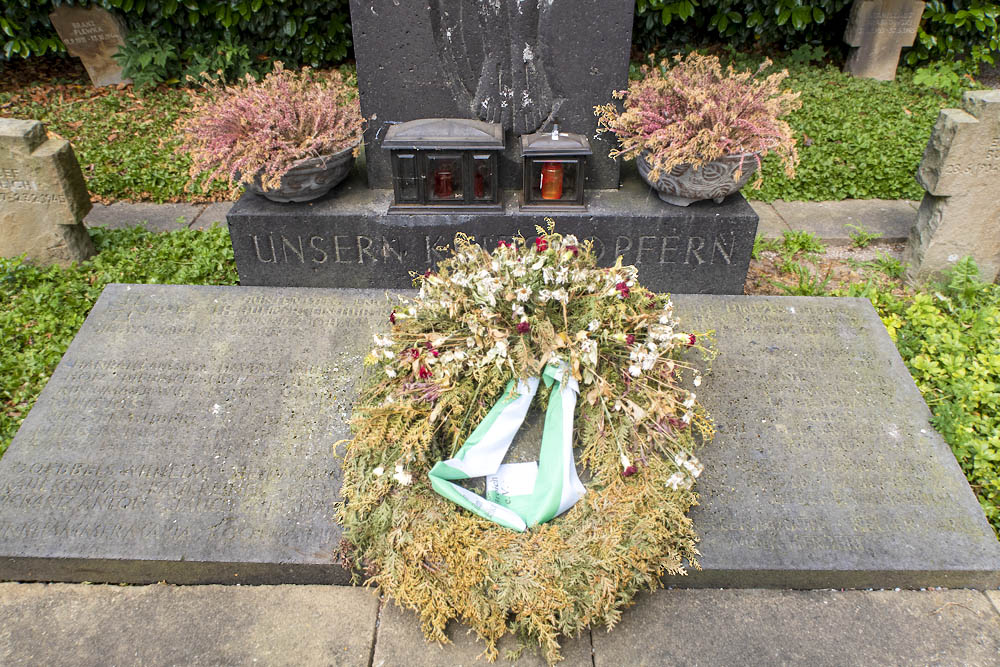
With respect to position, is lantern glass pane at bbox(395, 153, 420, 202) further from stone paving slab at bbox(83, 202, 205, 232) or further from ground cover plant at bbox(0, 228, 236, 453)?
stone paving slab at bbox(83, 202, 205, 232)

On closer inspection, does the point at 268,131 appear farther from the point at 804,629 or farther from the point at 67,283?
the point at 804,629

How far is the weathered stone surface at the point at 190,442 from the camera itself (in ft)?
8.36

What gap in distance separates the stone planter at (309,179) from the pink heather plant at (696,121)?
143cm

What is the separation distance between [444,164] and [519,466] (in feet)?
5.44

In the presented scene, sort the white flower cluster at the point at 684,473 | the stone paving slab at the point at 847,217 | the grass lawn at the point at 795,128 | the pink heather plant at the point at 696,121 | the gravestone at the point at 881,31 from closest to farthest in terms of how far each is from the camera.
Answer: the white flower cluster at the point at 684,473 → the pink heather plant at the point at 696,121 → the stone paving slab at the point at 847,217 → the grass lawn at the point at 795,128 → the gravestone at the point at 881,31

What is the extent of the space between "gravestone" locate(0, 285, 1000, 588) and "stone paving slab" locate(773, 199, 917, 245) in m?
1.50

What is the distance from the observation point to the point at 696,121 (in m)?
3.30

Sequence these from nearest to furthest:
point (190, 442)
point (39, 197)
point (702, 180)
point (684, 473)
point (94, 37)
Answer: point (684, 473)
point (190, 442)
point (702, 180)
point (39, 197)
point (94, 37)

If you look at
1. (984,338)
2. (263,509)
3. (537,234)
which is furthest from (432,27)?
(984,338)

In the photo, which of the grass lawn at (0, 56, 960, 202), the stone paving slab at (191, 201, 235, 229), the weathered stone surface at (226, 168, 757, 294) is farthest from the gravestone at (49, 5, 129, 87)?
the weathered stone surface at (226, 168, 757, 294)

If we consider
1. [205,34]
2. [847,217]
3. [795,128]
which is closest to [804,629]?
[847,217]

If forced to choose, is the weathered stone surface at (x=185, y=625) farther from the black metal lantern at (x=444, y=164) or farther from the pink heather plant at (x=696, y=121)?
the pink heather plant at (x=696, y=121)

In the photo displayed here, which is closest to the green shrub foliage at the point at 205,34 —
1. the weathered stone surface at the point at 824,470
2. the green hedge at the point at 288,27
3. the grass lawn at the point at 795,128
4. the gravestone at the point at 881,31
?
the green hedge at the point at 288,27

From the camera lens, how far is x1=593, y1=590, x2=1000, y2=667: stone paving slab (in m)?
2.34
